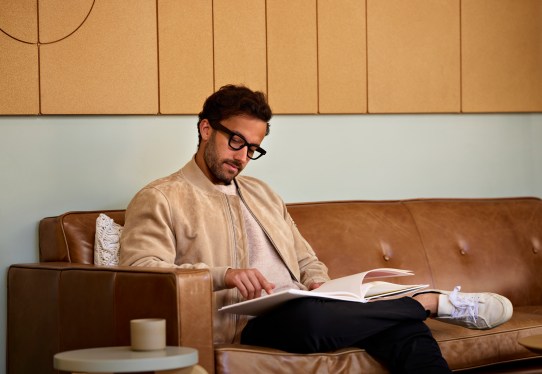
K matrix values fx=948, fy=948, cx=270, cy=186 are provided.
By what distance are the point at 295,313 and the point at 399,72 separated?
1.87 meters

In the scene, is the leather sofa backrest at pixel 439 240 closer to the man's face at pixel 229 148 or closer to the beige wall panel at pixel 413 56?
the man's face at pixel 229 148

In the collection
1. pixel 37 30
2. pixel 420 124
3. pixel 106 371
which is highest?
pixel 37 30

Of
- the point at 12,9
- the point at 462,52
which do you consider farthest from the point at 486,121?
the point at 12,9

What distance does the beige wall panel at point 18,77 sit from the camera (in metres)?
3.48

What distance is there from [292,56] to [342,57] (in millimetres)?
264

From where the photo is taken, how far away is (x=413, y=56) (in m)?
4.43

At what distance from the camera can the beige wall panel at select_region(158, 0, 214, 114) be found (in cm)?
380

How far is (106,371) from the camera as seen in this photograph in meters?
2.18

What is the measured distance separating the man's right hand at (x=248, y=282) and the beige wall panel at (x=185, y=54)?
3.68 feet

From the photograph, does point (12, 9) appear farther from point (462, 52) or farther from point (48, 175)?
point (462, 52)

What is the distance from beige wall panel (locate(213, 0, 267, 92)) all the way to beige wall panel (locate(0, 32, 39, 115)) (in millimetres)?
769

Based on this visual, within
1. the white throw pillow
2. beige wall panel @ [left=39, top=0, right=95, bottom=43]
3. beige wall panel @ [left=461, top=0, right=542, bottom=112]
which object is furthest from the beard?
beige wall panel @ [left=461, top=0, right=542, bottom=112]

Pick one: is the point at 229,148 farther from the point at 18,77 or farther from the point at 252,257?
the point at 18,77

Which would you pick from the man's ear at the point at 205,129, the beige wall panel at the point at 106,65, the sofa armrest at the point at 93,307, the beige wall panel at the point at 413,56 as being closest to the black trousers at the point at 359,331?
the sofa armrest at the point at 93,307
